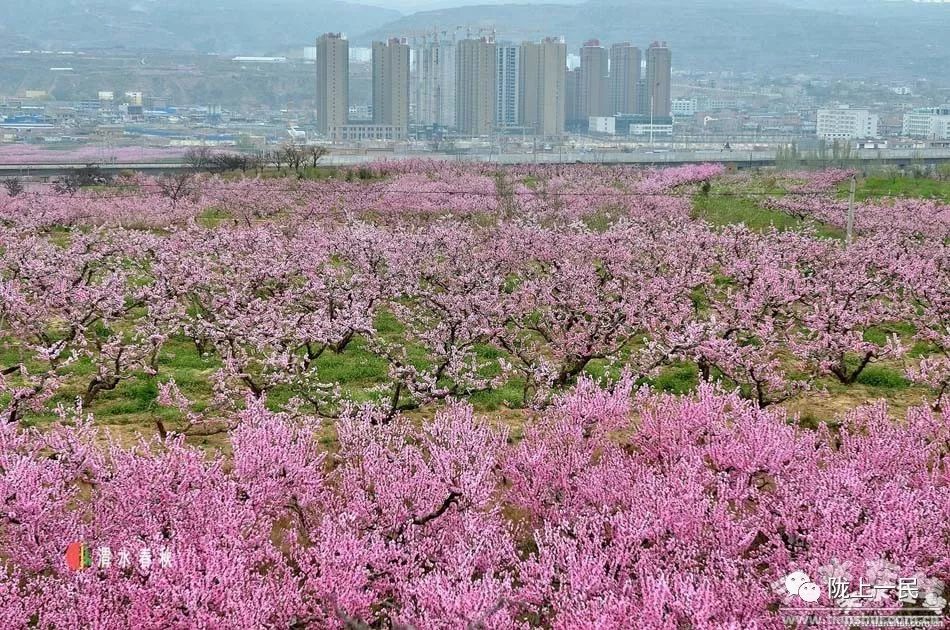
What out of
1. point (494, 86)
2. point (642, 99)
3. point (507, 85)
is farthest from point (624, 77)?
point (494, 86)

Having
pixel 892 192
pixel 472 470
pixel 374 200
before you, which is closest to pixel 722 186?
pixel 892 192

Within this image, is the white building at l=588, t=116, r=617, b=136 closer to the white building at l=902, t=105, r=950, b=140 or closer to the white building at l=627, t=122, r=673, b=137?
the white building at l=627, t=122, r=673, b=137

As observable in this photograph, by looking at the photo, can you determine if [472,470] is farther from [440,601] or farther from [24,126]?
[24,126]

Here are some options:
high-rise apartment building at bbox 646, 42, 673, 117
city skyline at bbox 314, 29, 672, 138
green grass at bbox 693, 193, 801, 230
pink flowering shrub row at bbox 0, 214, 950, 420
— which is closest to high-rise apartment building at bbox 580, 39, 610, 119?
city skyline at bbox 314, 29, 672, 138

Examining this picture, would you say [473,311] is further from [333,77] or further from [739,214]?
[333,77]

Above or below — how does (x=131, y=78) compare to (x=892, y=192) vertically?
above

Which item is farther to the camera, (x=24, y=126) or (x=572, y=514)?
(x=24, y=126)
